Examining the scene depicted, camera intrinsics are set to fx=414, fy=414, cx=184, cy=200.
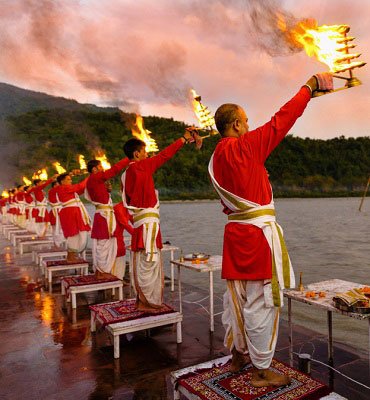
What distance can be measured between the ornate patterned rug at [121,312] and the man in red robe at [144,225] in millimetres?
131

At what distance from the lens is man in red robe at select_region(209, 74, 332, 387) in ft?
9.42

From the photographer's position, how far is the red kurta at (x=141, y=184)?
4863 mm

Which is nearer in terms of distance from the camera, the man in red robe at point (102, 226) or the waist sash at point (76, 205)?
the man in red robe at point (102, 226)

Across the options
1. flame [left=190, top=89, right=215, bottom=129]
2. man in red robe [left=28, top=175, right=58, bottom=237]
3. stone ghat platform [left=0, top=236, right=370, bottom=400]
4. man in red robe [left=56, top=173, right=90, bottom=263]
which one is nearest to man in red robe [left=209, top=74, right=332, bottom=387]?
stone ghat platform [left=0, top=236, right=370, bottom=400]

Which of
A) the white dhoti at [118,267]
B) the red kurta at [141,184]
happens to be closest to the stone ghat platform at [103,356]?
the white dhoti at [118,267]

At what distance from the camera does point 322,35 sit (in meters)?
2.73

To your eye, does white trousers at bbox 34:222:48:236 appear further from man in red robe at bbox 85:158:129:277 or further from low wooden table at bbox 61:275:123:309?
low wooden table at bbox 61:275:123:309

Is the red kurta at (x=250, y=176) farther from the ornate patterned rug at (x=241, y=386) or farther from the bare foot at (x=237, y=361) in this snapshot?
the ornate patterned rug at (x=241, y=386)

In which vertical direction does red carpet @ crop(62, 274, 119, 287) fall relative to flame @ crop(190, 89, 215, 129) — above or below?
below

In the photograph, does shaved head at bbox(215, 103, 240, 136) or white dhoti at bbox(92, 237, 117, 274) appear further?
white dhoti at bbox(92, 237, 117, 274)

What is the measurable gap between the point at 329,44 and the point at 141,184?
2.77 meters

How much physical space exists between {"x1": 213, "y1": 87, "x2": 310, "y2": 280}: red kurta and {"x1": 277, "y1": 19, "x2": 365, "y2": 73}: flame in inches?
10.0

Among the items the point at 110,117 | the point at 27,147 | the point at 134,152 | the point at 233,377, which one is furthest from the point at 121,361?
the point at 27,147

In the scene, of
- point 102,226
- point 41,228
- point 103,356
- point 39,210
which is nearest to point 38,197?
point 39,210
